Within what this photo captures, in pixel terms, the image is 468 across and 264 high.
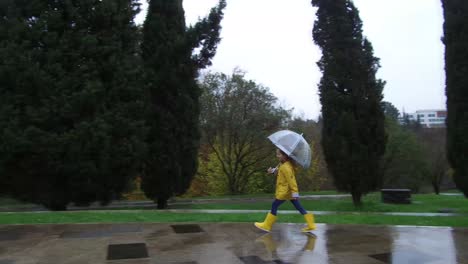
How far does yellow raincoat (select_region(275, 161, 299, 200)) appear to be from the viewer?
22.0 feet

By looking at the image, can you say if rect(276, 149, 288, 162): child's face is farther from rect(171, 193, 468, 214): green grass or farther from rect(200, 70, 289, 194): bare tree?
rect(200, 70, 289, 194): bare tree

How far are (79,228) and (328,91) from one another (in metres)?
13.5

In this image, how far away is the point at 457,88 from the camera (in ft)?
48.9

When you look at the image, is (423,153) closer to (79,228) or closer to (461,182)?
(461,182)

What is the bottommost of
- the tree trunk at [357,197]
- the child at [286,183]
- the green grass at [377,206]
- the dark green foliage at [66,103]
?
the green grass at [377,206]

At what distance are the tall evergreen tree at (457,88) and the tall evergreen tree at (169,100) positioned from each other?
29.1 ft

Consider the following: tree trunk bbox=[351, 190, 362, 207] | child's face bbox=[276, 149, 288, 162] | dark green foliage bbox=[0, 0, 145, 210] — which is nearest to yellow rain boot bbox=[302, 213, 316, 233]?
child's face bbox=[276, 149, 288, 162]

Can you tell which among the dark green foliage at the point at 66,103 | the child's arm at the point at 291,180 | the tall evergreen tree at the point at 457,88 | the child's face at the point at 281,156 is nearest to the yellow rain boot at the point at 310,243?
the child's arm at the point at 291,180

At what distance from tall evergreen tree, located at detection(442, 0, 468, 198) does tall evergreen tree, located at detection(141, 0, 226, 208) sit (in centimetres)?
887

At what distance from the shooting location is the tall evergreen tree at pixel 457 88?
1467cm

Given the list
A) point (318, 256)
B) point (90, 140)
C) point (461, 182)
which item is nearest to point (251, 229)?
point (318, 256)

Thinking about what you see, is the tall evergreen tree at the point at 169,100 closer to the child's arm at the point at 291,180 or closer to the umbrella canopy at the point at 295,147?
the umbrella canopy at the point at 295,147

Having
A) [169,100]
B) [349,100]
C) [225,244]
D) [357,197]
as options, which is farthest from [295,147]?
A: [357,197]

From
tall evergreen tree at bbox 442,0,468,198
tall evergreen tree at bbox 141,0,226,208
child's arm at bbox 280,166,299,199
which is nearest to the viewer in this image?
child's arm at bbox 280,166,299,199
